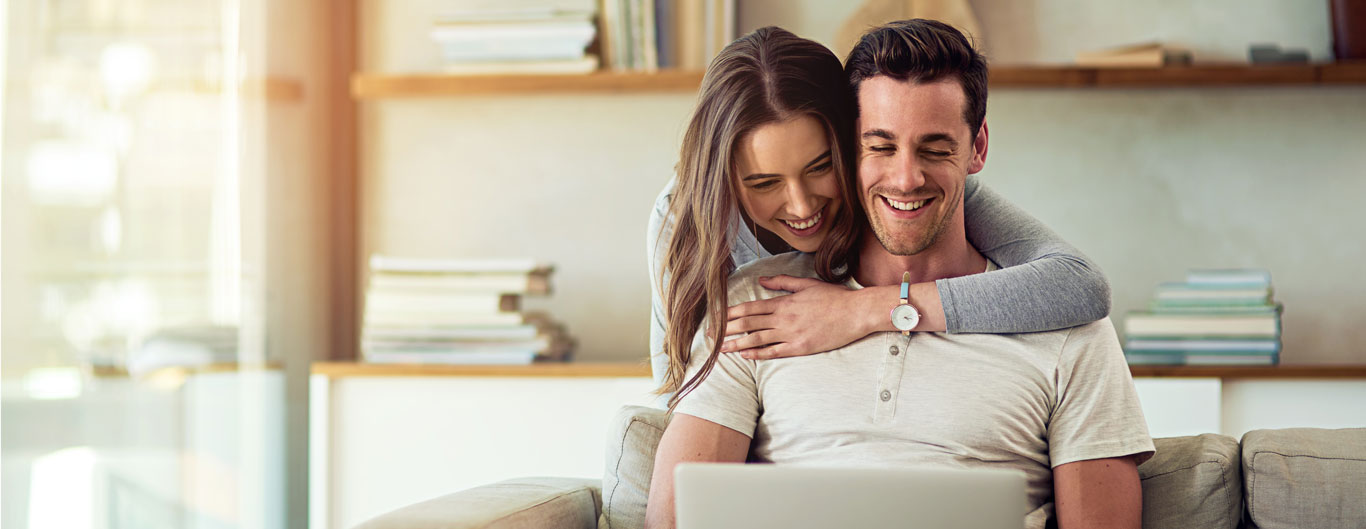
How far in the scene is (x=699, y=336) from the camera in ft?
5.66

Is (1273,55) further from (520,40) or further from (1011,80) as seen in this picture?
(520,40)

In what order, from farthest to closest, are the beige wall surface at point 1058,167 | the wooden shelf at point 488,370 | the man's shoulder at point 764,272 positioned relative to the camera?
1. the beige wall surface at point 1058,167
2. the wooden shelf at point 488,370
3. the man's shoulder at point 764,272

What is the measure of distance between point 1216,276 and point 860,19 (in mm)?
955

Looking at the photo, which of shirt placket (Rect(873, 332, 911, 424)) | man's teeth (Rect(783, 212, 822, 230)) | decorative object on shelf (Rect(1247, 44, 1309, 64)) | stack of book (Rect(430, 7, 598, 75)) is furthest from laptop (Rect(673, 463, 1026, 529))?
decorative object on shelf (Rect(1247, 44, 1309, 64))

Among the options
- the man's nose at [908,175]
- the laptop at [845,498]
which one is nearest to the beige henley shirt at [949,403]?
the man's nose at [908,175]

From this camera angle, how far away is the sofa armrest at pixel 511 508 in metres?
1.41

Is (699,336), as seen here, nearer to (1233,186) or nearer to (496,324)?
(496,324)

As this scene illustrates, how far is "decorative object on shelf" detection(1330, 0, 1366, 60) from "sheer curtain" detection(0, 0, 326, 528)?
2356mm

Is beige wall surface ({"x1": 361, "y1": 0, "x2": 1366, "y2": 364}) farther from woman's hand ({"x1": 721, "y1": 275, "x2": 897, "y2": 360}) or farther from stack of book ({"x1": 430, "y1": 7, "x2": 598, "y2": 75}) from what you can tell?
woman's hand ({"x1": 721, "y1": 275, "x2": 897, "y2": 360})

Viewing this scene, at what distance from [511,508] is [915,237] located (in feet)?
2.20

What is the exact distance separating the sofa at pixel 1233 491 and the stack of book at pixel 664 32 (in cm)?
128

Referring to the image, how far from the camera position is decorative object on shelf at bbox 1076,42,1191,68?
2.53m

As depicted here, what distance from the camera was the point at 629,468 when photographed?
1705 mm

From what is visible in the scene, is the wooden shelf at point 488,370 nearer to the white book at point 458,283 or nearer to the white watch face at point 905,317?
the white book at point 458,283
